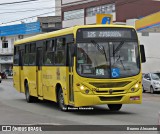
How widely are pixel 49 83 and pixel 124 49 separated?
12.6 ft

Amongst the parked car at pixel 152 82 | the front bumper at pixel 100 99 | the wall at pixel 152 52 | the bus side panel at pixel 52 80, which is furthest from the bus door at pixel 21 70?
the wall at pixel 152 52

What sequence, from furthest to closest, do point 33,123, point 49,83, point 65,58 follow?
point 49,83
point 65,58
point 33,123

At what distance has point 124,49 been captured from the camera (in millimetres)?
15430

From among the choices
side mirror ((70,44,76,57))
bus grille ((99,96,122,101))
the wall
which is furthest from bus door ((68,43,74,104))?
the wall

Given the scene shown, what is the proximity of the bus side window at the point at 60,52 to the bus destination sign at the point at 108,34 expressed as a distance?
122cm

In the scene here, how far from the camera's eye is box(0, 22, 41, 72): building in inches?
2945

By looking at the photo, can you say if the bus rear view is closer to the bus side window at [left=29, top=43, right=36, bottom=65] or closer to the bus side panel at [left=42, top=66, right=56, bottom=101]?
the bus side panel at [left=42, top=66, right=56, bottom=101]

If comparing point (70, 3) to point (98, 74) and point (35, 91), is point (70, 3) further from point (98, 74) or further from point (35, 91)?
point (98, 74)

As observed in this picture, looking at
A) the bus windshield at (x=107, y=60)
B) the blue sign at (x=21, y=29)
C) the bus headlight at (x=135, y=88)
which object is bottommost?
the bus headlight at (x=135, y=88)

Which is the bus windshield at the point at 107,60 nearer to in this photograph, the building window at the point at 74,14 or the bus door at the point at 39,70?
the bus door at the point at 39,70

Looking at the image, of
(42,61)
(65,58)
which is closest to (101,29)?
(65,58)

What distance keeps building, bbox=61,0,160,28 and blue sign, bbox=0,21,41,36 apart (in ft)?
16.6

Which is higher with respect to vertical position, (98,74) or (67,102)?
(98,74)

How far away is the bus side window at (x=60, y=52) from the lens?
53.2ft
